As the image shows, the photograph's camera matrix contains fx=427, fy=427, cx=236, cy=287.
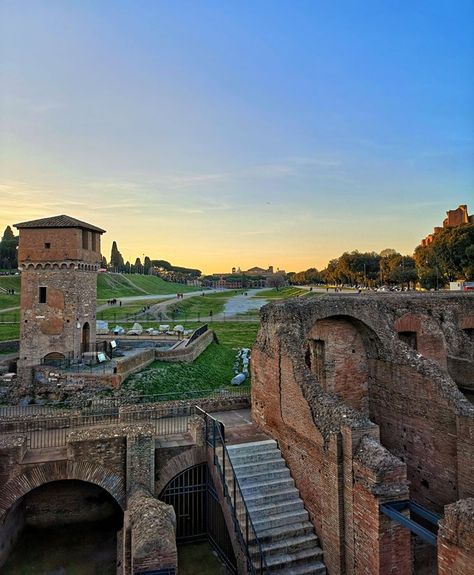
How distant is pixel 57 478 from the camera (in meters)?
10.4

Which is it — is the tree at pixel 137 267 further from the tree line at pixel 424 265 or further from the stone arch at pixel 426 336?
the stone arch at pixel 426 336

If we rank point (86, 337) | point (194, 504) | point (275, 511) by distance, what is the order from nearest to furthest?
1. point (275, 511)
2. point (194, 504)
3. point (86, 337)

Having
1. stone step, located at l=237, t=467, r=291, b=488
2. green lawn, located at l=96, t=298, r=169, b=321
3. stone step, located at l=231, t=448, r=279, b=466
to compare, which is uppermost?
green lawn, located at l=96, t=298, r=169, b=321

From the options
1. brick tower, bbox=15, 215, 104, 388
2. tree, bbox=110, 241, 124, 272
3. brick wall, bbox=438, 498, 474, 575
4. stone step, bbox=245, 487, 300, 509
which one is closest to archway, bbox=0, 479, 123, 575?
stone step, bbox=245, 487, 300, 509

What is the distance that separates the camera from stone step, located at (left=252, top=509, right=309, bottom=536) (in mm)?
9820

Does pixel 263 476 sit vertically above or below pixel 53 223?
below

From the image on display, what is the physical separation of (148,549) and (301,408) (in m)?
4.86

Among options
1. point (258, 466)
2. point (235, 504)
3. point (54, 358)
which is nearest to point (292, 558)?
point (235, 504)

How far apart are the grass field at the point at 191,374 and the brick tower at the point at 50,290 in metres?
4.60

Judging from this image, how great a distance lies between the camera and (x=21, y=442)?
33.3ft

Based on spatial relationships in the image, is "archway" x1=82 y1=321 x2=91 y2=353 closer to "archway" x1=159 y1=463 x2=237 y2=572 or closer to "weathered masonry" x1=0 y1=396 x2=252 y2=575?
"weathered masonry" x1=0 y1=396 x2=252 y2=575

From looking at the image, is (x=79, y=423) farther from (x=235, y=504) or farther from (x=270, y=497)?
(x=270, y=497)

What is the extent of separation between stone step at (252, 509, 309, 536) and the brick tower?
17.9 metres

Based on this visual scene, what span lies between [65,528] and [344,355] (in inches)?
378
